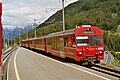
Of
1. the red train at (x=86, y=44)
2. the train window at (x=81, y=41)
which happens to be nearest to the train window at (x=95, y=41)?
the red train at (x=86, y=44)

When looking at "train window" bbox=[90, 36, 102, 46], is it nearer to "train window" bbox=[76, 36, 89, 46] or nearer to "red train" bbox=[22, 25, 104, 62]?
"red train" bbox=[22, 25, 104, 62]

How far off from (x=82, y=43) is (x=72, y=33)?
1.46 m

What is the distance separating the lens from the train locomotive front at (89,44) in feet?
83.5

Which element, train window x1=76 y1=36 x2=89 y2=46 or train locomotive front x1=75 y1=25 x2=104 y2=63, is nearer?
train locomotive front x1=75 y1=25 x2=104 y2=63

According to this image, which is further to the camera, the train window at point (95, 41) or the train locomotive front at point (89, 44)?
the train window at point (95, 41)

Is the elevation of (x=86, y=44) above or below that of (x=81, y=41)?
below

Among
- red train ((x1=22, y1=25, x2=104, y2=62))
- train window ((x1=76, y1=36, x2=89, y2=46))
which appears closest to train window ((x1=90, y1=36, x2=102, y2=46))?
red train ((x1=22, y1=25, x2=104, y2=62))

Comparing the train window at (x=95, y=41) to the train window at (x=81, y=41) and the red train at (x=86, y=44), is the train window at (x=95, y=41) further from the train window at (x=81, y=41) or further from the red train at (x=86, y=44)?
the train window at (x=81, y=41)

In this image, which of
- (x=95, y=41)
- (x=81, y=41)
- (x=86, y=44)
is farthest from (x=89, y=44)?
(x=81, y=41)

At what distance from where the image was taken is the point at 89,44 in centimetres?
2598

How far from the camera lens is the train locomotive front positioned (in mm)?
25453

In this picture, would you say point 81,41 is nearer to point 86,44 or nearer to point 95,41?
point 86,44

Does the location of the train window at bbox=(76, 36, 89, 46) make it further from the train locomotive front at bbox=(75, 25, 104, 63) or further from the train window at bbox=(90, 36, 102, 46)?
the train window at bbox=(90, 36, 102, 46)

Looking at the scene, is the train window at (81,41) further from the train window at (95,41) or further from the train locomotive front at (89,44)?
the train window at (95,41)
